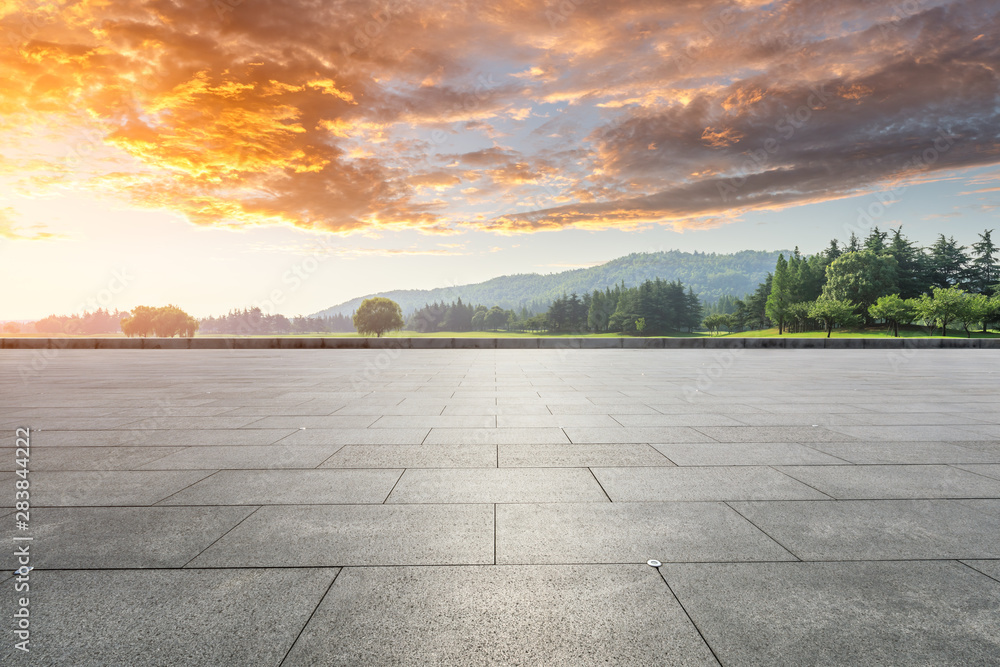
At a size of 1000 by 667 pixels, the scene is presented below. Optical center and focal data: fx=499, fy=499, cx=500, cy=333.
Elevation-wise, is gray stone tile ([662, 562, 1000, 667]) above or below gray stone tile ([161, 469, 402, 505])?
below

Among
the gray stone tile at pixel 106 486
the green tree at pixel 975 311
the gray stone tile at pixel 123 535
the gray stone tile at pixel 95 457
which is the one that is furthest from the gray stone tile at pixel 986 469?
the green tree at pixel 975 311

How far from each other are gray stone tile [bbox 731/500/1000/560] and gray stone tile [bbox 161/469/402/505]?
366cm

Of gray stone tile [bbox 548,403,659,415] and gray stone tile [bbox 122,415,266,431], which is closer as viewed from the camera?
gray stone tile [bbox 122,415,266,431]

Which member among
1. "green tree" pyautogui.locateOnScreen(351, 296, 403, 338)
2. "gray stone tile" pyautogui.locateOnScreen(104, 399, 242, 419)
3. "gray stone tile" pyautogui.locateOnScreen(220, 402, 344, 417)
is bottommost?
"gray stone tile" pyautogui.locateOnScreen(220, 402, 344, 417)

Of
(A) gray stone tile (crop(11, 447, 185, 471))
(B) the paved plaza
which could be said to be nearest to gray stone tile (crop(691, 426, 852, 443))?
(B) the paved plaza

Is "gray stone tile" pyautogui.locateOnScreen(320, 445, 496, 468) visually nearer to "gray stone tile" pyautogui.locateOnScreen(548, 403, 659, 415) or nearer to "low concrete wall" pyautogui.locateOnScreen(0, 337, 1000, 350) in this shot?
"gray stone tile" pyautogui.locateOnScreen(548, 403, 659, 415)

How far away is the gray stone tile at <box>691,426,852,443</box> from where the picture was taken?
24.3 feet

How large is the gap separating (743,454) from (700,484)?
158 centimetres

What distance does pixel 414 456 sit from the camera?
6504mm

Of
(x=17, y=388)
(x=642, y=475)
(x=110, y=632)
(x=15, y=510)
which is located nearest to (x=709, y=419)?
(x=642, y=475)

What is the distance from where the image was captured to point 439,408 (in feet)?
33.4

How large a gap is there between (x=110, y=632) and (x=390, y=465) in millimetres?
3418

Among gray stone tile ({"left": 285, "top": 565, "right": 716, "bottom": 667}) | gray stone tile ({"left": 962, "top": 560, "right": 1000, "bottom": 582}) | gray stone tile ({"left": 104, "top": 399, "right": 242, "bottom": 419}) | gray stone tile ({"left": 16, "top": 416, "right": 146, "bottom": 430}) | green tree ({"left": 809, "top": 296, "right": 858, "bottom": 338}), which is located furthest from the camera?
green tree ({"left": 809, "top": 296, "right": 858, "bottom": 338})

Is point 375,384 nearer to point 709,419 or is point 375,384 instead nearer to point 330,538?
point 709,419
